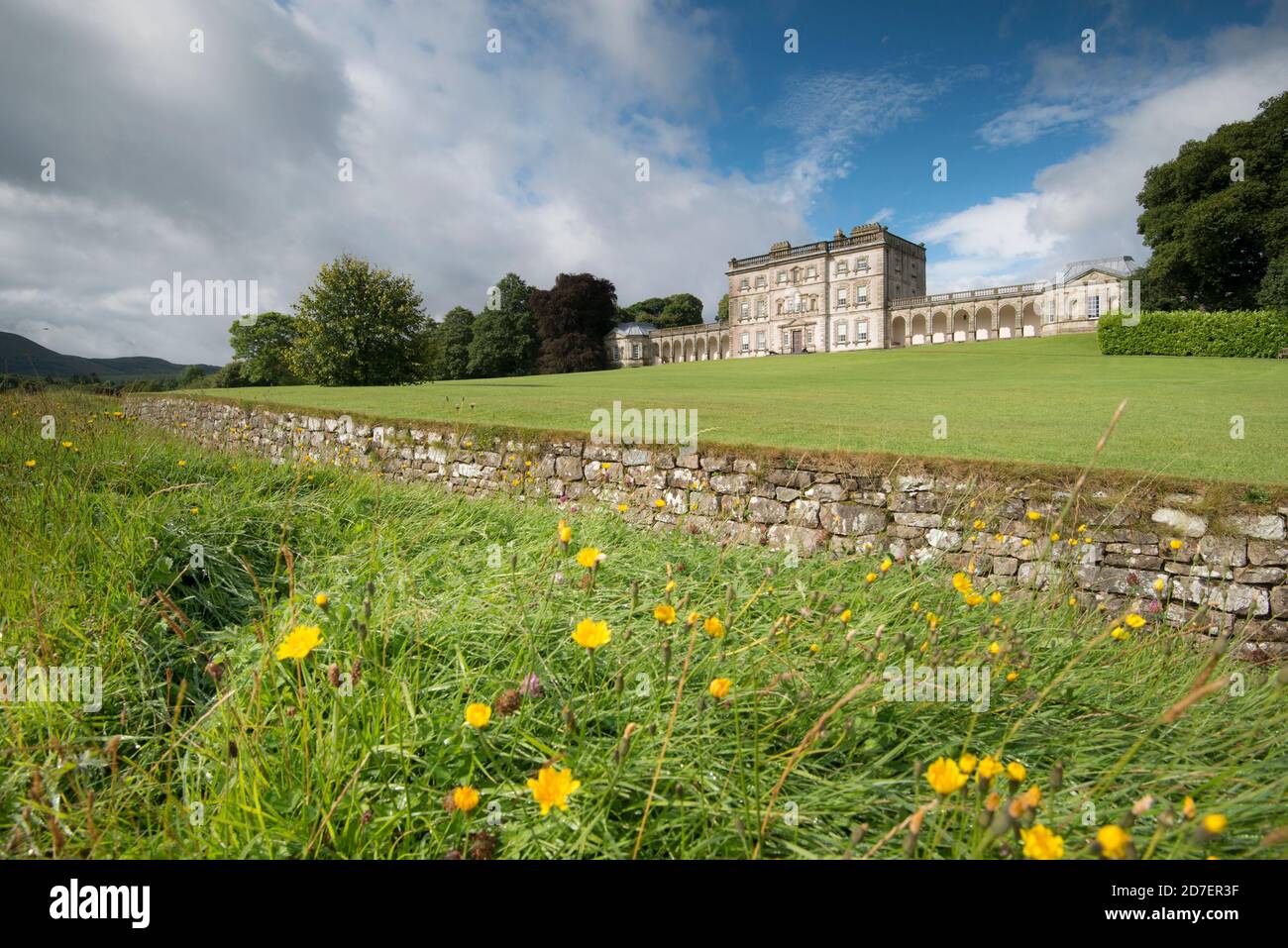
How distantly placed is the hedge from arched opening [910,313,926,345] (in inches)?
1119

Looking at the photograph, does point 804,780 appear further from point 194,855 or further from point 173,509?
point 173,509

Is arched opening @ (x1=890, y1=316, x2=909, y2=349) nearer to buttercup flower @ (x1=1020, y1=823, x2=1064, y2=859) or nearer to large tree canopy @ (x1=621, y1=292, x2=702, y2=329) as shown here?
large tree canopy @ (x1=621, y1=292, x2=702, y2=329)

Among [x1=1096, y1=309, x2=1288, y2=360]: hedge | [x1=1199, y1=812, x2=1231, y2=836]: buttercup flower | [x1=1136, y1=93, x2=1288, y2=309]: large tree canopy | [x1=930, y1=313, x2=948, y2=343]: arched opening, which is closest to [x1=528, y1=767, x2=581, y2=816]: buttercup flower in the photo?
[x1=1199, y1=812, x2=1231, y2=836]: buttercup flower

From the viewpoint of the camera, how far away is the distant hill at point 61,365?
6672 millimetres

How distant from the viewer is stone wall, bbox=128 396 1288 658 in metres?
4.33

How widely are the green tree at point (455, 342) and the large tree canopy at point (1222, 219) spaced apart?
57.1 m

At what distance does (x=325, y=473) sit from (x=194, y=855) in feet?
15.8

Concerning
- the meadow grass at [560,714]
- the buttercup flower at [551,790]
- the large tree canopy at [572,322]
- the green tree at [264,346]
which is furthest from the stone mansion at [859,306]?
the buttercup flower at [551,790]

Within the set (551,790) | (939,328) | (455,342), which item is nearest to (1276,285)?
(939,328)

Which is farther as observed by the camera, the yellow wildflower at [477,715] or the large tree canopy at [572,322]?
the large tree canopy at [572,322]

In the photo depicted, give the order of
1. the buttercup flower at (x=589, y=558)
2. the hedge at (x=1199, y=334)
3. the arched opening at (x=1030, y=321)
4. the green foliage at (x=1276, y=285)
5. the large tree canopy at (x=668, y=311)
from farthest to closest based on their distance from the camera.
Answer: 1. the large tree canopy at (x=668, y=311)
2. the arched opening at (x=1030, y=321)
3. the green foliage at (x=1276, y=285)
4. the hedge at (x=1199, y=334)
5. the buttercup flower at (x=589, y=558)

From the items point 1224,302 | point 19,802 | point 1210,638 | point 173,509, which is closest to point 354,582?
point 19,802

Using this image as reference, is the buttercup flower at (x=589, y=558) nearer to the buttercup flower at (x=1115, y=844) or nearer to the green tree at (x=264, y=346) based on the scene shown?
the buttercup flower at (x=1115, y=844)

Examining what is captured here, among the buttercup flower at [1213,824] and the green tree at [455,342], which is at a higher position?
the green tree at [455,342]
